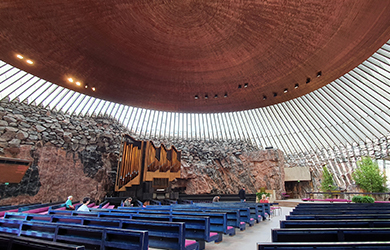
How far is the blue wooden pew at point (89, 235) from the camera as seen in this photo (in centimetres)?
196

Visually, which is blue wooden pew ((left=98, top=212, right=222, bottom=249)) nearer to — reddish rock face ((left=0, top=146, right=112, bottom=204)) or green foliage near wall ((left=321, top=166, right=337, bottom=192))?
reddish rock face ((left=0, top=146, right=112, bottom=204))

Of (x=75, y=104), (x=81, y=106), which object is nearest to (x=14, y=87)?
(x=75, y=104)

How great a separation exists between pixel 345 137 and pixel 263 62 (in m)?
12.5

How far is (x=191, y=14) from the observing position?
794 cm

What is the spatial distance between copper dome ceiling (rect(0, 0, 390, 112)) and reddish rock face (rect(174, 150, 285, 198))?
867 cm

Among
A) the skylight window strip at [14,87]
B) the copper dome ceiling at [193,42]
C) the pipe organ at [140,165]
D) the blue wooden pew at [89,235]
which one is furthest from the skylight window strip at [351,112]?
the skylight window strip at [14,87]

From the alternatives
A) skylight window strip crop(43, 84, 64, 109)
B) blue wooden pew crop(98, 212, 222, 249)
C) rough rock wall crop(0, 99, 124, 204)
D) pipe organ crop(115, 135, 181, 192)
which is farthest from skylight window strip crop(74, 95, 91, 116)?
blue wooden pew crop(98, 212, 222, 249)

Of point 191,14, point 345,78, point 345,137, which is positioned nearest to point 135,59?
point 191,14

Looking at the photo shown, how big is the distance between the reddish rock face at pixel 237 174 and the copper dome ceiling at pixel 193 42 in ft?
28.4

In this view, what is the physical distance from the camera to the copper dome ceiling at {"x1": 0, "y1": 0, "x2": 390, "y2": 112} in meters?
7.26

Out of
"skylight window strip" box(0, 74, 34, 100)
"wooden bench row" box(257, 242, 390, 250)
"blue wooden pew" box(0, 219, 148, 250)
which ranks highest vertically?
"skylight window strip" box(0, 74, 34, 100)

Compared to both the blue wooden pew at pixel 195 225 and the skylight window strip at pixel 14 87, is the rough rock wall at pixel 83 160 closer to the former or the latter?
the skylight window strip at pixel 14 87

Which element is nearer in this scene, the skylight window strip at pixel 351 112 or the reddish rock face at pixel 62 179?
the reddish rock face at pixel 62 179

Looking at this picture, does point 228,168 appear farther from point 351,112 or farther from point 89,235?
point 89,235
